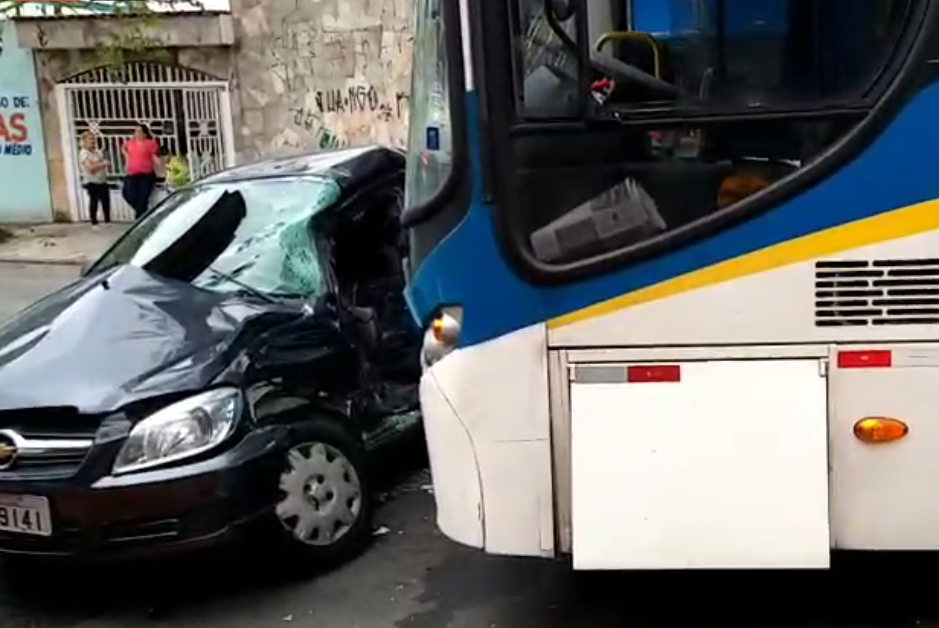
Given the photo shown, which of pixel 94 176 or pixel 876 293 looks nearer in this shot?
pixel 876 293

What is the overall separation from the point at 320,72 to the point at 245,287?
13474mm

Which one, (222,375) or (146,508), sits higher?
(222,375)

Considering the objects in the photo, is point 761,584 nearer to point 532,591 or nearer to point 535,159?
point 532,591

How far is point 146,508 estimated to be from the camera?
187 inches

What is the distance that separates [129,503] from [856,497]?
2.72m

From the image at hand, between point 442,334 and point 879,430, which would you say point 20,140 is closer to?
point 442,334

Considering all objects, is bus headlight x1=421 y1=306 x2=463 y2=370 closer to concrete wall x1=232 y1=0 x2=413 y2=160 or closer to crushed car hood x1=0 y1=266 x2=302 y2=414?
crushed car hood x1=0 y1=266 x2=302 y2=414

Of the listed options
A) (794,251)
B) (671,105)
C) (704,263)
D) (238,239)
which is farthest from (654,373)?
(238,239)

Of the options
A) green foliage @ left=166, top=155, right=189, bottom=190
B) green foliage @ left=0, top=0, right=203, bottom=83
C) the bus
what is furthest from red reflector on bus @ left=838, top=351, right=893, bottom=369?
green foliage @ left=0, top=0, right=203, bottom=83

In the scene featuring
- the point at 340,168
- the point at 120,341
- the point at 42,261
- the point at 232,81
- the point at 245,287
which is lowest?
the point at 42,261

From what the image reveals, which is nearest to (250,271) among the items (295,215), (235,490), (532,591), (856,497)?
(295,215)

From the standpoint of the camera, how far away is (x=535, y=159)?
156 inches

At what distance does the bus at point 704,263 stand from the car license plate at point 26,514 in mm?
1884

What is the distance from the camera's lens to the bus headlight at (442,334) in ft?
13.6
